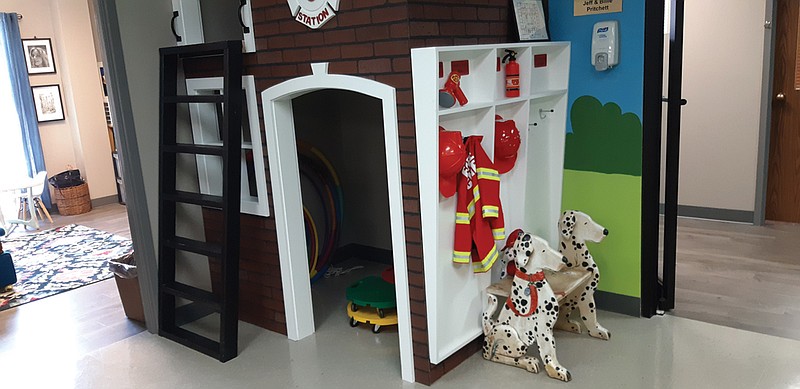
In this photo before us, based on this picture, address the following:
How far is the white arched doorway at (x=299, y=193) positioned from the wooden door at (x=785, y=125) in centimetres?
380

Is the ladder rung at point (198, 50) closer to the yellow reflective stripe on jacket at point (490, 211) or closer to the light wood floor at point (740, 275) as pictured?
the yellow reflective stripe on jacket at point (490, 211)

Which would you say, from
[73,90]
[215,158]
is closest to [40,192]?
[73,90]

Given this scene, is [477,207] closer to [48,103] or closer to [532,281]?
[532,281]

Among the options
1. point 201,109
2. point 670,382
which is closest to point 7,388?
point 201,109

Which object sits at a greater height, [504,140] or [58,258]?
[504,140]

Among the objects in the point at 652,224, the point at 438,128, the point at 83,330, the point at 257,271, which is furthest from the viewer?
the point at 83,330

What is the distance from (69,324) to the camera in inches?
159

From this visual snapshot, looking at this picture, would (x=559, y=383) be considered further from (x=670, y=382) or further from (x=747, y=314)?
(x=747, y=314)

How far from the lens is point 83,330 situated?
391 centimetres

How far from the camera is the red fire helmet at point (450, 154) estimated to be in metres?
2.60

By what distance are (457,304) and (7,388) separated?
2369 millimetres

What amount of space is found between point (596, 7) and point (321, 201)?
234cm

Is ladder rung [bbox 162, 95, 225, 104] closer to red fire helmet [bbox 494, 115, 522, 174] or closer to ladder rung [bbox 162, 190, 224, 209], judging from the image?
ladder rung [bbox 162, 190, 224, 209]

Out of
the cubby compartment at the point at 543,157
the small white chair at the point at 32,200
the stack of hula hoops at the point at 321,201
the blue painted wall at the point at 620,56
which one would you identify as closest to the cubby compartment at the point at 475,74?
the cubby compartment at the point at 543,157
